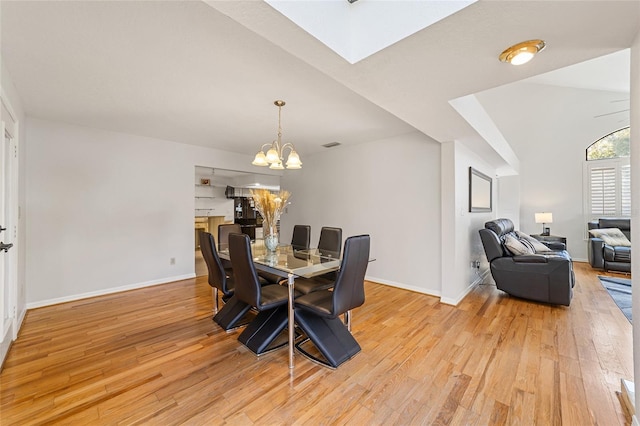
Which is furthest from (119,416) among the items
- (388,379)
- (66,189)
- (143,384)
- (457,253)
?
(457,253)

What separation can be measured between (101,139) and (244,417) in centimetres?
420

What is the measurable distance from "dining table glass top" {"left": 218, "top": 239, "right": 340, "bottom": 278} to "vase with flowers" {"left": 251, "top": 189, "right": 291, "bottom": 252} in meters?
0.17

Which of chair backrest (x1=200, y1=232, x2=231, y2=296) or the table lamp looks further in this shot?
the table lamp

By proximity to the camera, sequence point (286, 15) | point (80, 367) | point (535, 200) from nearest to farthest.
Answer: point (286, 15) → point (80, 367) → point (535, 200)

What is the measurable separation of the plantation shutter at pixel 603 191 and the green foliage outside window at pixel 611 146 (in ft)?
1.03

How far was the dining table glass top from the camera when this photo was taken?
7.29 feet

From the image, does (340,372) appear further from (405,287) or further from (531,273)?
(531,273)

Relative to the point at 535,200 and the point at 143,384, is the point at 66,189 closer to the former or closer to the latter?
the point at 143,384

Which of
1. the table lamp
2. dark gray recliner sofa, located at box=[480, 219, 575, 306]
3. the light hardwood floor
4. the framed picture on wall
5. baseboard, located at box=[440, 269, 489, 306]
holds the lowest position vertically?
the light hardwood floor

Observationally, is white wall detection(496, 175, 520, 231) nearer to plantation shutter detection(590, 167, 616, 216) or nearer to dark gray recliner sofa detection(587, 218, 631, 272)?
plantation shutter detection(590, 167, 616, 216)

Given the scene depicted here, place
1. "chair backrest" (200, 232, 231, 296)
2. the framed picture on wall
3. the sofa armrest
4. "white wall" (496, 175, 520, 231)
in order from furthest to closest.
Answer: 1. "white wall" (496, 175, 520, 231)
2. the framed picture on wall
3. the sofa armrest
4. "chair backrest" (200, 232, 231, 296)

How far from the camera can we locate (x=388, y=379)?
189cm

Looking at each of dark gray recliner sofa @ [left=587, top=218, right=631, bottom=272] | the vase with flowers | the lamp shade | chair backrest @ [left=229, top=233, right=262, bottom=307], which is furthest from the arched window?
chair backrest @ [left=229, top=233, right=262, bottom=307]

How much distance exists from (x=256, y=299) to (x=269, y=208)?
112 centimetres
